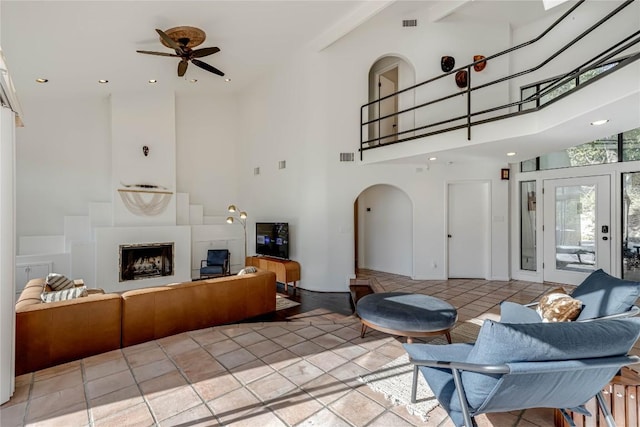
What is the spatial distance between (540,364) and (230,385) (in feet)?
7.20

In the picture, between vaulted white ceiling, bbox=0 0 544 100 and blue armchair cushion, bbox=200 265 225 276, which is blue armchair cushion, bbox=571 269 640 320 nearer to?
vaulted white ceiling, bbox=0 0 544 100

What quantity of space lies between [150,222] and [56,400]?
4886 millimetres

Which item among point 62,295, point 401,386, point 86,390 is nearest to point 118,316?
point 62,295

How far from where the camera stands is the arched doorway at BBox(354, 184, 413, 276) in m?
6.57

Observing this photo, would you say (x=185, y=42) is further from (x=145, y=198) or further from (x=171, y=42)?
(x=145, y=198)

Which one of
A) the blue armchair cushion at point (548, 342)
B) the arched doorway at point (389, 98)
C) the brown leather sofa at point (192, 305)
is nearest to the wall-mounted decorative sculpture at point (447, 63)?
the arched doorway at point (389, 98)

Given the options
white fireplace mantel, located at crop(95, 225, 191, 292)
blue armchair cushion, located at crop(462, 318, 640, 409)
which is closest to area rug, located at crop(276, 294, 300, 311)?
white fireplace mantel, located at crop(95, 225, 191, 292)

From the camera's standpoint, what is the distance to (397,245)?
674 centimetres

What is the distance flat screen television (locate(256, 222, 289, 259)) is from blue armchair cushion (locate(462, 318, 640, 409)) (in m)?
5.01

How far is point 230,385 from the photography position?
2.48 m

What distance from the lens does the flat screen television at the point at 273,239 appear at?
6.34 meters

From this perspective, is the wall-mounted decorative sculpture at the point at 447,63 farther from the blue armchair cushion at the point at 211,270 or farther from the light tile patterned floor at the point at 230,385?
the blue armchair cushion at the point at 211,270

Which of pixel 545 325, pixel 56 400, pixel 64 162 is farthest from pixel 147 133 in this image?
pixel 545 325

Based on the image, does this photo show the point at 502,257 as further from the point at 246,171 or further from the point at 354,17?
the point at 246,171
